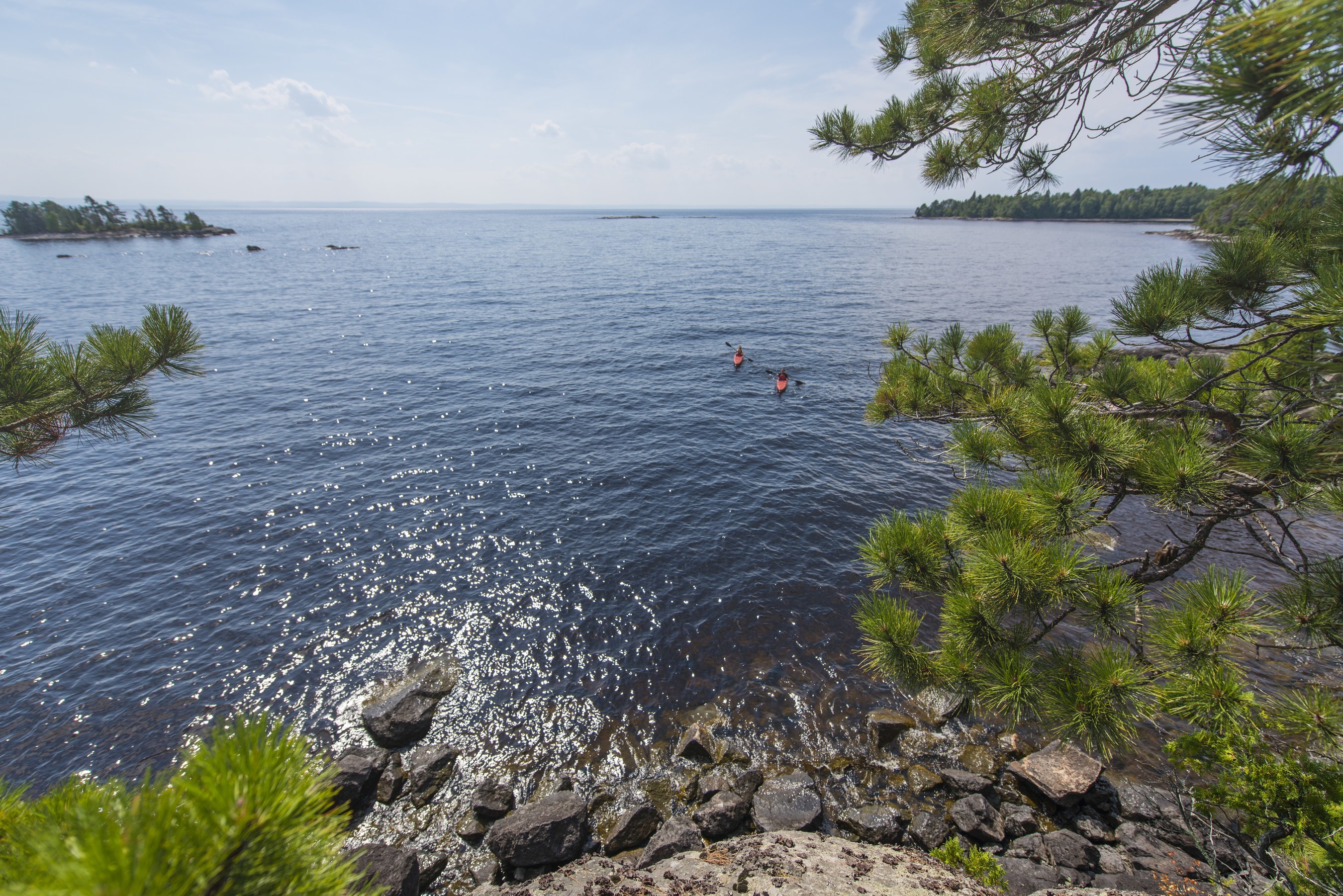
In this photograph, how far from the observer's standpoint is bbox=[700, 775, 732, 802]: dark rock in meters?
10.3

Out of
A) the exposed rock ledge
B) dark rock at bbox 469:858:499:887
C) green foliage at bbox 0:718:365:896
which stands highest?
green foliage at bbox 0:718:365:896

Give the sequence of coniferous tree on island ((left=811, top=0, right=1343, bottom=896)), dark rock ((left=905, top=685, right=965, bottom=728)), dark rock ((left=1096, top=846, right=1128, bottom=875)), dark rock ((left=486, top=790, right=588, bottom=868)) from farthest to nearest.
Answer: dark rock ((left=905, top=685, right=965, bottom=728)) < dark rock ((left=486, top=790, right=588, bottom=868)) < dark rock ((left=1096, top=846, right=1128, bottom=875)) < coniferous tree on island ((left=811, top=0, right=1343, bottom=896))

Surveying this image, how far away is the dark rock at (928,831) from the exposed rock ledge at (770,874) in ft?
1.60

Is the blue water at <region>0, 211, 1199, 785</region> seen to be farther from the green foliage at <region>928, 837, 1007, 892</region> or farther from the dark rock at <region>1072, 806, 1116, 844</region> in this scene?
the dark rock at <region>1072, 806, 1116, 844</region>

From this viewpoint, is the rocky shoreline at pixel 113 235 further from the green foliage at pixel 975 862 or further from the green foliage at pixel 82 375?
the green foliage at pixel 975 862

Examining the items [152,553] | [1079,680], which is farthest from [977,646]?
[152,553]

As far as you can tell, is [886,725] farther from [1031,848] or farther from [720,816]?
[720,816]

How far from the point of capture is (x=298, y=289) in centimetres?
6056

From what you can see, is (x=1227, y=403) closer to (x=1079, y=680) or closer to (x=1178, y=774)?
(x=1079, y=680)

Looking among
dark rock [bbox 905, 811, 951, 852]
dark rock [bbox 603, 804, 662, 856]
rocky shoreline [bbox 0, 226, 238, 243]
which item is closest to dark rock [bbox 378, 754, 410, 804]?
dark rock [bbox 603, 804, 662, 856]

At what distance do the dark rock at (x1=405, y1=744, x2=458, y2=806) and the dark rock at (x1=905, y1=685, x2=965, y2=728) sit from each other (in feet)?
33.9

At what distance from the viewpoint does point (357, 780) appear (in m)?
10.4

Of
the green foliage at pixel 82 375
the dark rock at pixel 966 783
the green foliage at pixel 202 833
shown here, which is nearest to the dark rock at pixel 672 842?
the dark rock at pixel 966 783

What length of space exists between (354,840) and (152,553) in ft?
45.7
